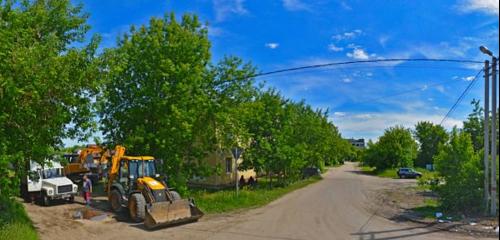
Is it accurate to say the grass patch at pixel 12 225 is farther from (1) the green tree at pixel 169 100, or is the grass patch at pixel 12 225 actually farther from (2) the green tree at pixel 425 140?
(2) the green tree at pixel 425 140

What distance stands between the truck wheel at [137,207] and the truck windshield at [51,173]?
8.05 m

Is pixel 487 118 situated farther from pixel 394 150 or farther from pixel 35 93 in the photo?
pixel 394 150

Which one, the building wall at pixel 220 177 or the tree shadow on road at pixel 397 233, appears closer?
the tree shadow on road at pixel 397 233

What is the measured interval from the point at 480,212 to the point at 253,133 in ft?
61.7

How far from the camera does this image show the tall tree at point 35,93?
11.1 m

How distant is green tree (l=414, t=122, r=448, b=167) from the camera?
77.2 m

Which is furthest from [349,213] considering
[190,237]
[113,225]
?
[113,225]

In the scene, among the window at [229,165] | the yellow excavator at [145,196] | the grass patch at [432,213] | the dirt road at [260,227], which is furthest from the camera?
the window at [229,165]

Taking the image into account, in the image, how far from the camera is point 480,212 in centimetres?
1742

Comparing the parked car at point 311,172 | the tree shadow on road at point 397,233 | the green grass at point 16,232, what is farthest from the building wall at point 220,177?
the green grass at point 16,232

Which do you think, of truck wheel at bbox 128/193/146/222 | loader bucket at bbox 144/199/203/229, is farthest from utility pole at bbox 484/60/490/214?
truck wheel at bbox 128/193/146/222

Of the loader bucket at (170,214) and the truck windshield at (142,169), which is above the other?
the truck windshield at (142,169)

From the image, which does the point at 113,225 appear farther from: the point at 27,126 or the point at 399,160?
the point at 399,160

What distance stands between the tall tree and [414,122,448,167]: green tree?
7203 cm
